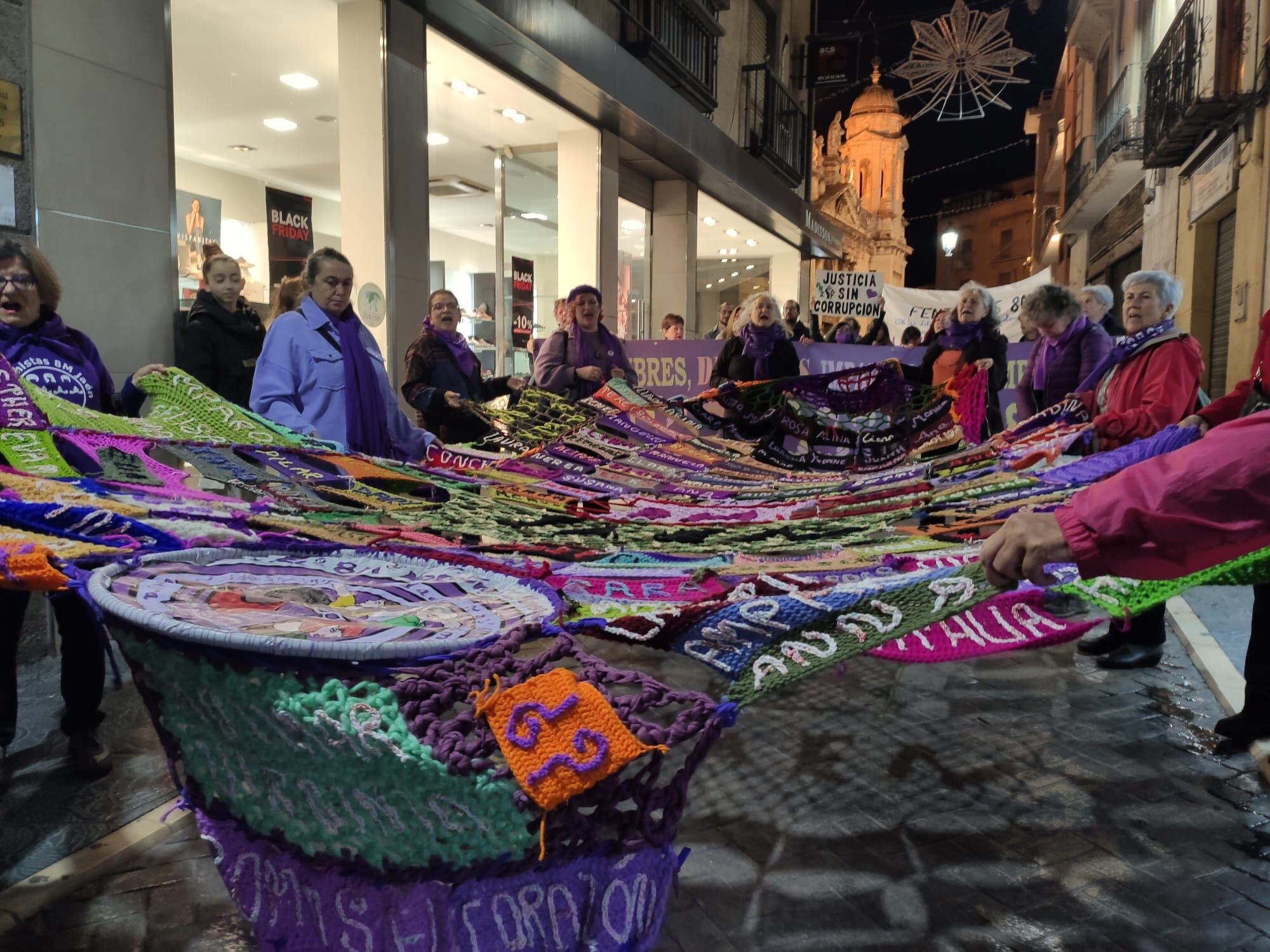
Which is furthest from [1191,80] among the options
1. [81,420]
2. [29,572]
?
[29,572]

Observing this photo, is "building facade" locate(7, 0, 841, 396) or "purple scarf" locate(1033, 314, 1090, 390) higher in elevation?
"building facade" locate(7, 0, 841, 396)

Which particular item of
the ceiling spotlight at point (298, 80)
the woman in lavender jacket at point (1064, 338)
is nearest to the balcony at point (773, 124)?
the ceiling spotlight at point (298, 80)

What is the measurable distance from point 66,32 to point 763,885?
163 inches

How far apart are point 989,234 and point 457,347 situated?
49262 mm

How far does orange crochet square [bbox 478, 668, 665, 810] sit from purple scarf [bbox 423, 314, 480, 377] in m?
3.37

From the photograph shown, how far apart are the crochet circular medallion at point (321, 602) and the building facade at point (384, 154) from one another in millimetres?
3024

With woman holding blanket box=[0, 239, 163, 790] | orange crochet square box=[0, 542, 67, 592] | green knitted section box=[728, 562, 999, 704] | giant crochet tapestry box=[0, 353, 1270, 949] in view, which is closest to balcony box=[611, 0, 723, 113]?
woman holding blanket box=[0, 239, 163, 790]

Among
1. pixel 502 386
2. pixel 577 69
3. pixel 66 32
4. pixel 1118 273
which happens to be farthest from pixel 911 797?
pixel 1118 273

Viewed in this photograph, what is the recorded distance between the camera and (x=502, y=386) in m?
4.45

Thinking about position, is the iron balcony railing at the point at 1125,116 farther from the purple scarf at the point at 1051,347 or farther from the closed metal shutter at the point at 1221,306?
the purple scarf at the point at 1051,347

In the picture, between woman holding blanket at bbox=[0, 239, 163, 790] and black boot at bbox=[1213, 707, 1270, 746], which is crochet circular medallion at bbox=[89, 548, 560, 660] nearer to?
woman holding blanket at bbox=[0, 239, 163, 790]

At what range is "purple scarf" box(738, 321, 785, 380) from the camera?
5277 mm

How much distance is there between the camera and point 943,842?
6.73ft

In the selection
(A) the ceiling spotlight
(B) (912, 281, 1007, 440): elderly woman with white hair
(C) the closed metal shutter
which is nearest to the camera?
(B) (912, 281, 1007, 440): elderly woman with white hair
